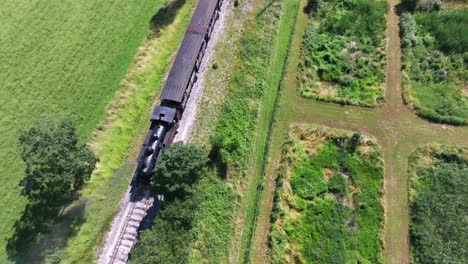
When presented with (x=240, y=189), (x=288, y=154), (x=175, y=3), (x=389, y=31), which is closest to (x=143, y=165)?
(x=240, y=189)

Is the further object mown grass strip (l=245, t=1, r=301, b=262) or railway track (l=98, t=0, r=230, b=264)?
mown grass strip (l=245, t=1, r=301, b=262)

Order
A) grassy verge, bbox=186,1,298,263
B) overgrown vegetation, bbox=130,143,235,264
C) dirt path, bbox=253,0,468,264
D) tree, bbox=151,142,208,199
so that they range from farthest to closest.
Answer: dirt path, bbox=253,0,468,264, grassy verge, bbox=186,1,298,263, tree, bbox=151,142,208,199, overgrown vegetation, bbox=130,143,235,264

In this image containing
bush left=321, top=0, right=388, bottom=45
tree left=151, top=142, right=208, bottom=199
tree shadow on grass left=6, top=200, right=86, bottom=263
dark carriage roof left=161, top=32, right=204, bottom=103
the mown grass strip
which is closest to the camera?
tree left=151, top=142, right=208, bottom=199

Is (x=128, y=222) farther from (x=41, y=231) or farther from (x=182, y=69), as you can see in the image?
(x=182, y=69)

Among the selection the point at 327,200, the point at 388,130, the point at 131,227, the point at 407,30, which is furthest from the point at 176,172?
the point at 407,30

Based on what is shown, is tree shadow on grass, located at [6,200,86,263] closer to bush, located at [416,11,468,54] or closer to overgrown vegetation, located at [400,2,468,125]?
overgrown vegetation, located at [400,2,468,125]

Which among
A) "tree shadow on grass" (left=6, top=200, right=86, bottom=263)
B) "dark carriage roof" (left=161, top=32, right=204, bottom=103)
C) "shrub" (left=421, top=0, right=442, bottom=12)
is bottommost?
"tree shadow on grass" (left=6, top=200, right=86, bottom=263)

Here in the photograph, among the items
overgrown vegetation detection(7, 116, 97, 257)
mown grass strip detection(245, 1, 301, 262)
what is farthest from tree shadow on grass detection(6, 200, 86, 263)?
mown grass strip detection(245, 1, 301, 262)
